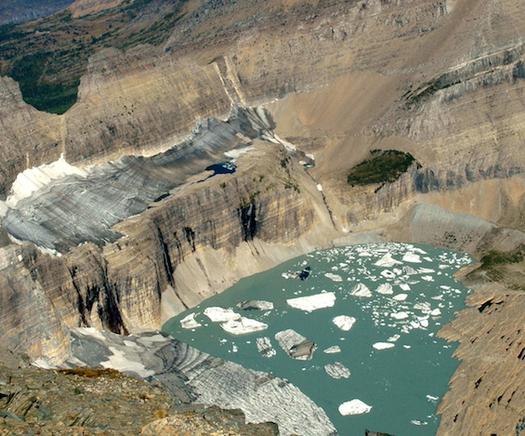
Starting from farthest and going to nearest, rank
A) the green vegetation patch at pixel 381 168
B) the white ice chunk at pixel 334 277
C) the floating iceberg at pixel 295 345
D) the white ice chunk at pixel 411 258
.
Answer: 1. the green vegetation patch at pixel 381 168
2. the white ice chunk at pixel 411 258
3. the white ice chunk at pixel 334 277
4. the floating iceberg at pixel 295 345

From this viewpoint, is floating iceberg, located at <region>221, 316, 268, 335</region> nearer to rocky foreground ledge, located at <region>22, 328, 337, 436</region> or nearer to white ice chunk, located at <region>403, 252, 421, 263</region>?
rocky foreground ledge, located at <region>22, 328, 337, 436</region>

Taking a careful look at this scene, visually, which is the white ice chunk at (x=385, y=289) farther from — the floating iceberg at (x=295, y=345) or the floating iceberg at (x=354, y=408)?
the floating iceberg at (x=354, y=408)

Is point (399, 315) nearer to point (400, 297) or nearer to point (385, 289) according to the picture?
point (400, 297)

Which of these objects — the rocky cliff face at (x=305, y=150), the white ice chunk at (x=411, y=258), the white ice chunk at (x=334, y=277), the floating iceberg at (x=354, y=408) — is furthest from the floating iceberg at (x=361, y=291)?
the floating iceberg at (x=354, y=408)

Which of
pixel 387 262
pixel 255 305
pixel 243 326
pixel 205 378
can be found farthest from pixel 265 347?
pixel 387 262

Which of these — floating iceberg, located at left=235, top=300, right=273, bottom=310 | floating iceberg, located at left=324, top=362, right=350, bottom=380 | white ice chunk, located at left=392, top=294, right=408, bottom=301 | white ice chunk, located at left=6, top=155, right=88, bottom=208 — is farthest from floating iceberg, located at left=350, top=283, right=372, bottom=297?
→ white ice chunk, located at left=6, top=155, right=88, bottom=208

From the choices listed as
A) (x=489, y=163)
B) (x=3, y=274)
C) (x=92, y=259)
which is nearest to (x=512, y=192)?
(x=489, y=163)
